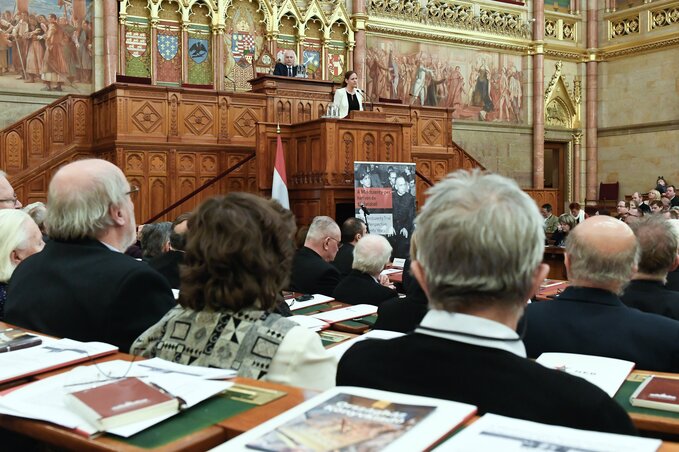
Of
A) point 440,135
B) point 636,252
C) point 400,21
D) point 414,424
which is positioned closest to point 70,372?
point 414,424

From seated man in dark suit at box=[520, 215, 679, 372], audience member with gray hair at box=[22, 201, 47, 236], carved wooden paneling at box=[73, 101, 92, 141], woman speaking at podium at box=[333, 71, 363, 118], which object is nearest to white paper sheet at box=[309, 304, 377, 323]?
seated man in dark suit at box=[520, 215, 679, 372]

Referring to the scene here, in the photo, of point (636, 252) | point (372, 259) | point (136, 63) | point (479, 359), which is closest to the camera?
point (479, 359)

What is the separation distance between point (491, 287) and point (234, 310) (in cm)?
91

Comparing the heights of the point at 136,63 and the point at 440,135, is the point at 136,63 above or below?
above

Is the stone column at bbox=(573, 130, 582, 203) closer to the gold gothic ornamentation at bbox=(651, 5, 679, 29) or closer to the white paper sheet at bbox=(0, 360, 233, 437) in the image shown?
the gold gothic ornamentation at bbox=(651, 5, 679, 29)

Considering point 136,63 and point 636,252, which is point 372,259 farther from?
point 136,63

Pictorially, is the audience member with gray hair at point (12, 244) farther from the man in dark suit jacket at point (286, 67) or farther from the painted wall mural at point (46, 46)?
the painted wall mural at point (46, 46)

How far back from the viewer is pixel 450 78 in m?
18.5

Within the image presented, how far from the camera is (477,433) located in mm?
1492

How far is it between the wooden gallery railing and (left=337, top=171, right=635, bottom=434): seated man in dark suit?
9574mm

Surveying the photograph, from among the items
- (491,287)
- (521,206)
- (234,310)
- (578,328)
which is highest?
(521,206)

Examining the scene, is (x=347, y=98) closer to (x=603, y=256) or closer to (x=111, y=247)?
(x=603, y=256)

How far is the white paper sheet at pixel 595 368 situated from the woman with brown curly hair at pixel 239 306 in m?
0.88

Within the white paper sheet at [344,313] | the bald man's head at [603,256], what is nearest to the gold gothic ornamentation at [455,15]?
the white paper sheet at [344,313]
